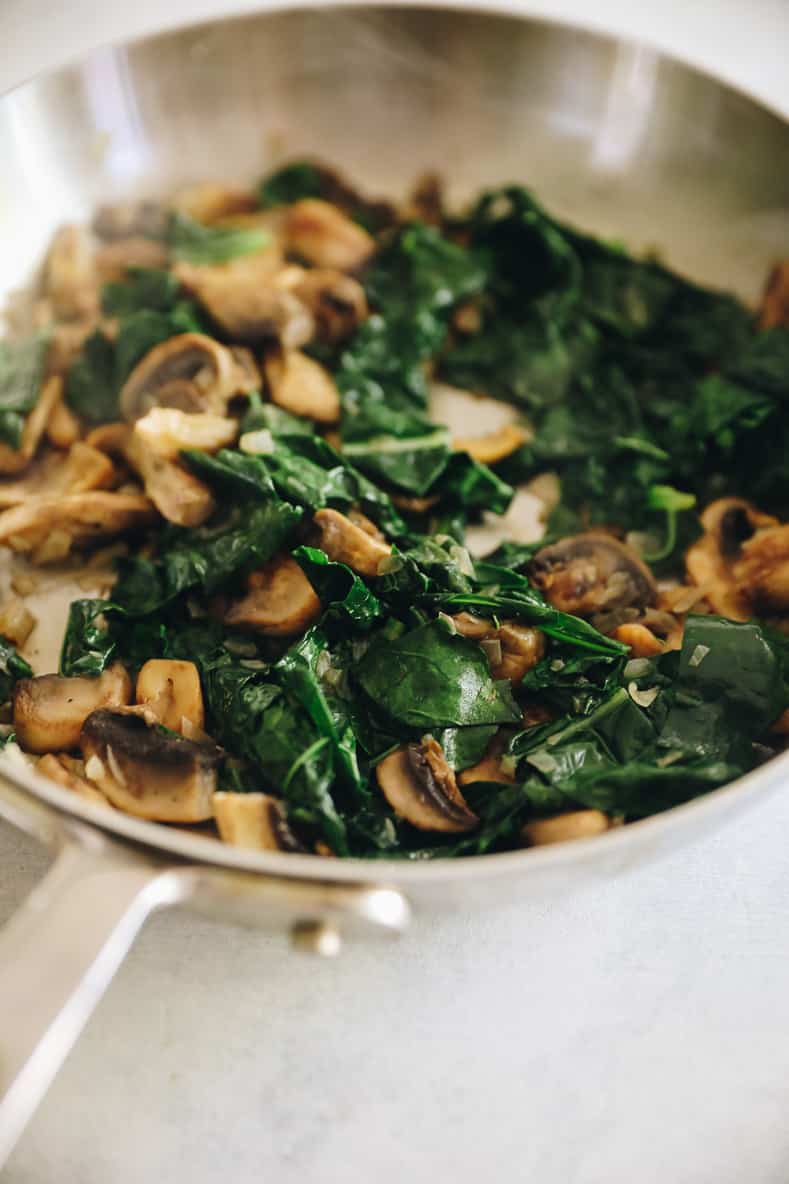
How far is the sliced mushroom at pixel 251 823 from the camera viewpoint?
2.07m

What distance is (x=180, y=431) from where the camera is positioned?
2773mm

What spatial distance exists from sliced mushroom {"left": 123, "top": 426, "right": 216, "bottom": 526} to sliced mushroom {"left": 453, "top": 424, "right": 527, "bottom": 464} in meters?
0.79

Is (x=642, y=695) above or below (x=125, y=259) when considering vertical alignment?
→ below

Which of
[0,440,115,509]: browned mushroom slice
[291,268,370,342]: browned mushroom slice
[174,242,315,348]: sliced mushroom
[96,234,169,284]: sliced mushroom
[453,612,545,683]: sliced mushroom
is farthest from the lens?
[96,234,169,284]: sliced mushroom

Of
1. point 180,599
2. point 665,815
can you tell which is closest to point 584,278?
point 180,599

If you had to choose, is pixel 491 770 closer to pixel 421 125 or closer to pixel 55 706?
pixel 55 706

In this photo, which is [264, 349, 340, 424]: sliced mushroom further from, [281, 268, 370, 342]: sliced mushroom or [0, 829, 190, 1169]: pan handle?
[0, 829, 190, 1169]: pan handle

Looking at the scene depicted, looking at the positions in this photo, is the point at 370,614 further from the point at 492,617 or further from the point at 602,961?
the point at 602,961

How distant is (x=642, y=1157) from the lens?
2.10 m

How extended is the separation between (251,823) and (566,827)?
657 millimetres

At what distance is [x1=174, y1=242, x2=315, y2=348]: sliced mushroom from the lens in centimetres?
317

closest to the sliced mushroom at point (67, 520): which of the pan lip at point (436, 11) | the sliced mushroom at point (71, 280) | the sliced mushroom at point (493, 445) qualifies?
the sliced mushroom at point (71, 280)

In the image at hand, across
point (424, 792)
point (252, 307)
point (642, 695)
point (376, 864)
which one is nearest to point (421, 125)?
point (252, 307)


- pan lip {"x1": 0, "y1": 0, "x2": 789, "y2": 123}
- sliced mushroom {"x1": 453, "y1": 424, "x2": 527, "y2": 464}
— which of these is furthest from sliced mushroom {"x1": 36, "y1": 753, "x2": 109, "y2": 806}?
pan lip {"x1": 0, "y1": 0, "x2": 789, "y2": 123}
